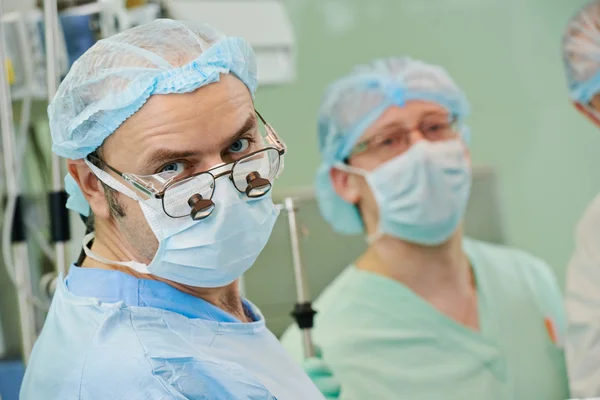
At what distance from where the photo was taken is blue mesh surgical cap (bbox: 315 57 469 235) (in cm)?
210

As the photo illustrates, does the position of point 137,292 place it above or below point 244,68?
below

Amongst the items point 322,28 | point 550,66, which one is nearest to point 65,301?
point 322,28

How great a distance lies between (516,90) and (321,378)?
1.11 meters

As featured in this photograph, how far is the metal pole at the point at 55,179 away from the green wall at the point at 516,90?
37.9 inches

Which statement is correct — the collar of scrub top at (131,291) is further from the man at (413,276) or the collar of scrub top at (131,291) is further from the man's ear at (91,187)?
the man at (413,276)

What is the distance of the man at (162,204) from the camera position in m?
1.18

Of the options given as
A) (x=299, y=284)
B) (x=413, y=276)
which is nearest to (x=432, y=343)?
(x=413, y=276)

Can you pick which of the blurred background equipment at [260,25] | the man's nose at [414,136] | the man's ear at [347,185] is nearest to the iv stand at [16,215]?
the blurred background equipment at [260,25]

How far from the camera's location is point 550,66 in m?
2.40

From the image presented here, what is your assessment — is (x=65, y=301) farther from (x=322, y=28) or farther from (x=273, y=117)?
(x=322, y=28)

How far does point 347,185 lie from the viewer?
2164mm

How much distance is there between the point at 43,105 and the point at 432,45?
1126 mm

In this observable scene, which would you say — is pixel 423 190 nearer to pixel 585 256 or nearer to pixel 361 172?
pixel 361 172

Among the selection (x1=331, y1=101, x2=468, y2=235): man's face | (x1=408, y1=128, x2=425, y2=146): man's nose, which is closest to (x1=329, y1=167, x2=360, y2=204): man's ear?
(x1=331, y1=101, x2=468, y2=235): man's face
